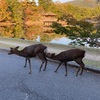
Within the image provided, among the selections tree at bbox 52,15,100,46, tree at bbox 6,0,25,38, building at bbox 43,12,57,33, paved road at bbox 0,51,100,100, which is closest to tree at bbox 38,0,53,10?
building at bbox 43,12,57,33

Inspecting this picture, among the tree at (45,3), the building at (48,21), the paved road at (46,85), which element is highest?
the paved road at (46,85)

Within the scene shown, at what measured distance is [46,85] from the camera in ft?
19.0

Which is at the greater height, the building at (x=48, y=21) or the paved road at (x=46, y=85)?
the paved road at (x=46, y=85)

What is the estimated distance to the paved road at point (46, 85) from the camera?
508cm

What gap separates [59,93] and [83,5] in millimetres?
26154

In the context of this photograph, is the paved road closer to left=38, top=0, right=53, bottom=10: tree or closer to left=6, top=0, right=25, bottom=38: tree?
left=6, top=0, right=25, bottom=38: tree

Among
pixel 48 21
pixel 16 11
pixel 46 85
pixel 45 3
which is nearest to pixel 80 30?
pixel 46 85

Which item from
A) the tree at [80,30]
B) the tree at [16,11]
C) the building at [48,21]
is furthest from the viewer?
the tree at [16,11]

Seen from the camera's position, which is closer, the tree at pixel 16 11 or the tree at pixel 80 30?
the tree at pixel 80 30

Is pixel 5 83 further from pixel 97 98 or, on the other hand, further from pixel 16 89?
pixel 97 98

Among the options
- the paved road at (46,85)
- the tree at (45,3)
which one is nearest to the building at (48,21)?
the tree at (45,3)

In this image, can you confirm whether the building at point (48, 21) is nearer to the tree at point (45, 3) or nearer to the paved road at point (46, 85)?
the tree at point (45, 3)

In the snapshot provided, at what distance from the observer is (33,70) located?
737 cm

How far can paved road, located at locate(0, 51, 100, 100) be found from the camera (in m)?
5.08
